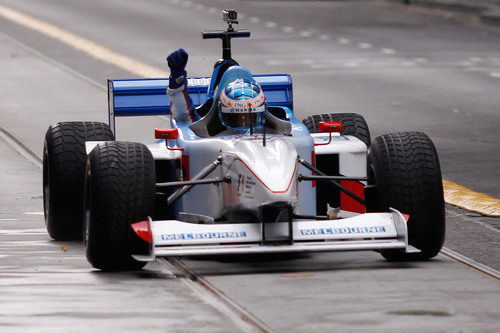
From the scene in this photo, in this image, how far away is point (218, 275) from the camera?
11398 millimetres

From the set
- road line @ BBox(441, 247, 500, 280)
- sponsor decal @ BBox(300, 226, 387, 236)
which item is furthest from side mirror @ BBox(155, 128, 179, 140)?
road line @ BBox(441, 247, 500, 280)

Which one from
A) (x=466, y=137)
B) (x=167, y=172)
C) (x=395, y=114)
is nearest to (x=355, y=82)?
(x=395, y=114)

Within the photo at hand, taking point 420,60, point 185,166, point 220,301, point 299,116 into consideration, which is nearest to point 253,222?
point 185,166

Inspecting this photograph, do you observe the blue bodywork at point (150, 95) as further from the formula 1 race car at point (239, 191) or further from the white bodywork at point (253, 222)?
the white bodywork at point (253, 222)

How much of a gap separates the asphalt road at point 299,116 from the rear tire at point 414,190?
0.68ft

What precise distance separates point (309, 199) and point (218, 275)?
1.42 metres

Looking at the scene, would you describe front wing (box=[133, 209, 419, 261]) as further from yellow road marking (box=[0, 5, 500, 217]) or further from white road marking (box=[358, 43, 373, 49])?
white road marking (box=[358, 43, 373, 49])

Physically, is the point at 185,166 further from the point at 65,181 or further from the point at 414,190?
the point at 414,190

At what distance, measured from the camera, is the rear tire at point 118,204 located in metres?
11.3

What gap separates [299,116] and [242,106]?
35.7ft

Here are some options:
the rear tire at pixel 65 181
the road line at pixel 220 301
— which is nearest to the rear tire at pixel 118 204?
the road line at pixel 220 301

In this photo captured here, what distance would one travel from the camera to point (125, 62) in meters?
31.3

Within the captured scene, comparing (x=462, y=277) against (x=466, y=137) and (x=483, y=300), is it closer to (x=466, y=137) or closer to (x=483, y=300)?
(x=483, y=300)

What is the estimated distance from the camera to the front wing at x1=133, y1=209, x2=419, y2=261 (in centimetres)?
1116
